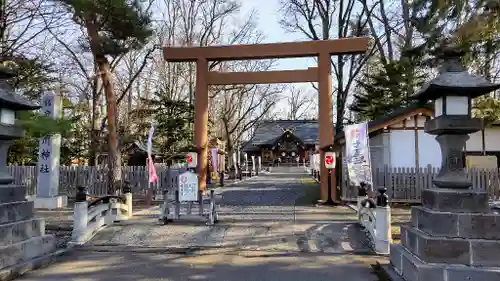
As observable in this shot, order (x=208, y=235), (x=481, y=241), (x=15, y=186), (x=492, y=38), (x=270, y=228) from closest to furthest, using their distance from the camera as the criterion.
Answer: (x=481, y=241)
(x=15, y=186)
(x=492, y=38)
(x=208, y=235)
(x=270, y=228)

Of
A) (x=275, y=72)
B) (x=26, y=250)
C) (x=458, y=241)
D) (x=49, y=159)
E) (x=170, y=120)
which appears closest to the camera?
(x=458, y=241)

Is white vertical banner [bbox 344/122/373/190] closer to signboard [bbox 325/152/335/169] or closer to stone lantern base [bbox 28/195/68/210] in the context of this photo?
signboard [bbox 325/152/335/169]

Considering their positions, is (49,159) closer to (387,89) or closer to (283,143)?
(387,89)

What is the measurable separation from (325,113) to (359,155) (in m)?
3.67

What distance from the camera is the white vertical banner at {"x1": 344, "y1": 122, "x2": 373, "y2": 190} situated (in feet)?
40.6

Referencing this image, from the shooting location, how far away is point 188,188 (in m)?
11.4

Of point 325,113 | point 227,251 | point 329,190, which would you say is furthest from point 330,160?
point 227,251

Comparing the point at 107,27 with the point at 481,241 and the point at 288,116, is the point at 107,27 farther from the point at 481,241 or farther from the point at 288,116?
the point at 288,116

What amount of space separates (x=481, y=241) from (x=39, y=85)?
18440 mm

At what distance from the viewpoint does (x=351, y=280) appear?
6684 millimetres

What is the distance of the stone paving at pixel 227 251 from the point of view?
7.02 m

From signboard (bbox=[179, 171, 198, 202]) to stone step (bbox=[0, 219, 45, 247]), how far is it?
4104 millimetres

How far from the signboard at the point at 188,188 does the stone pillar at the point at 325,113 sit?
624 centimetres

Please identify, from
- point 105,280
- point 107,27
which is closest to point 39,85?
point 107,27
